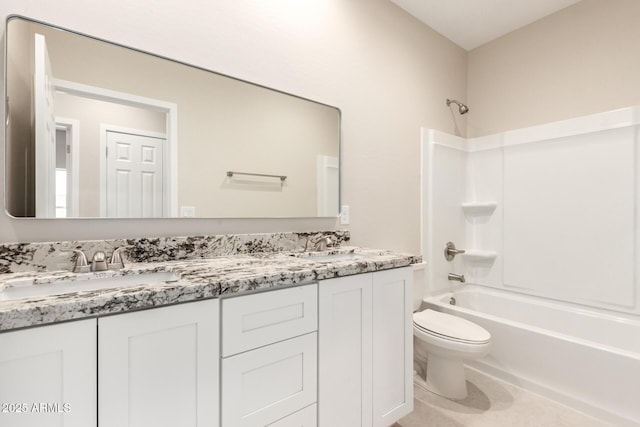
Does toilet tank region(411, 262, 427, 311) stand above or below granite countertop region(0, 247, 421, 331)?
below

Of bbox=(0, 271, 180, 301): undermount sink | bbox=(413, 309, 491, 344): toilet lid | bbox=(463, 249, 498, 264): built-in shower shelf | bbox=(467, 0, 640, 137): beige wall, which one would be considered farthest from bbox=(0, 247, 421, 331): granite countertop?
bbox=(467, 0, 640, 137): beige wall

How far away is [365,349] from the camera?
1278mm

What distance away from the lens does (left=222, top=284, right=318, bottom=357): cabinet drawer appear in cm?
93

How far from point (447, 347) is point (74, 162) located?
202 cm

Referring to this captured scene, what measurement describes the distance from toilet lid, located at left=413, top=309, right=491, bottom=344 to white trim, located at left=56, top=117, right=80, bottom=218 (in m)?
1.89

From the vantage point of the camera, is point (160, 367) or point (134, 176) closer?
point (160, 367)

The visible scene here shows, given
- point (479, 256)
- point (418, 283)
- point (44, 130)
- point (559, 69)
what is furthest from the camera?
point (479, 256)

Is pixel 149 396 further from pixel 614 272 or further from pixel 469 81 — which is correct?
pixel 469 81

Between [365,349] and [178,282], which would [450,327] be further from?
[178,282]

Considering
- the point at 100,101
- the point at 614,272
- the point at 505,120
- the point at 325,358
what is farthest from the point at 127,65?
the point at 614,272

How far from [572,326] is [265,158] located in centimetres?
247

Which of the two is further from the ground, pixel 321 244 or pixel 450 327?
pixel 321 244

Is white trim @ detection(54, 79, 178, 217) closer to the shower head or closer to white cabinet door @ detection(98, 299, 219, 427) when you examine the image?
white cabinet door @ detection(98, 299, 219, 427)

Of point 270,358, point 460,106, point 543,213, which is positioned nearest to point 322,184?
point 270,358
